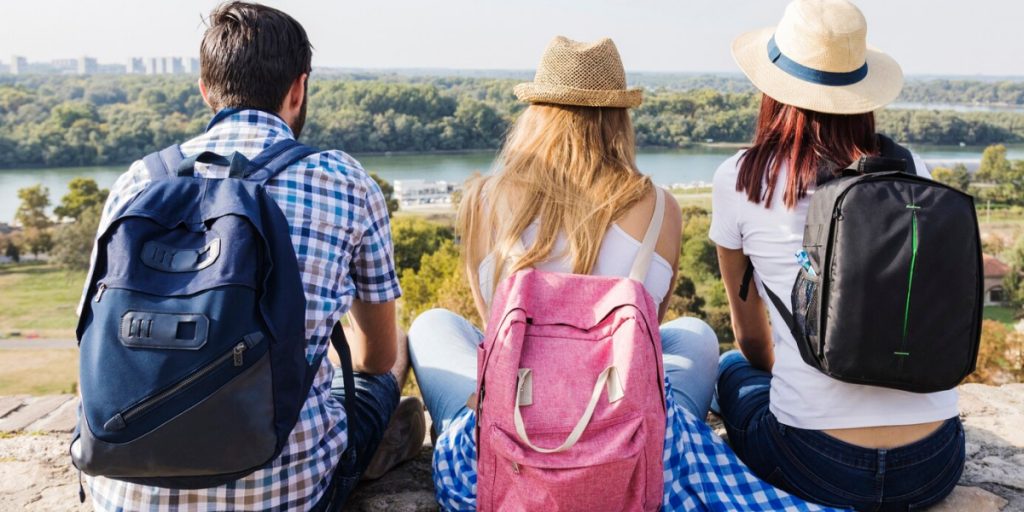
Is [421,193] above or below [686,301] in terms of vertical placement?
below

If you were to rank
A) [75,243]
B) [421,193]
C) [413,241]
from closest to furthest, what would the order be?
1. [413,241]
2. [75,243]
3. [421,193]

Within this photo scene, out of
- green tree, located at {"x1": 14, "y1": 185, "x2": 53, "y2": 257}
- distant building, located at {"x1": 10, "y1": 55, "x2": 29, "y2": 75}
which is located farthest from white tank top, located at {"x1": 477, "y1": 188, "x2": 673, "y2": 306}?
distant building, located at {"x1": 10, "y1": 55, "x2": 29, "y2": 75}

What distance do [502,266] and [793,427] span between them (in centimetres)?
65

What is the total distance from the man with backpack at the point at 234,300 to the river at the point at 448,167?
133 feet

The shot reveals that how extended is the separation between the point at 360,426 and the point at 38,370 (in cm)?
2885

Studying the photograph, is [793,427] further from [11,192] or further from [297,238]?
[11,192]

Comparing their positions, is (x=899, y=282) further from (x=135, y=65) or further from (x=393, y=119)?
(x=135, y=65)

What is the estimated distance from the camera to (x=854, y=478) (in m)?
1.60

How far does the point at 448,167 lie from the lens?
58.1m

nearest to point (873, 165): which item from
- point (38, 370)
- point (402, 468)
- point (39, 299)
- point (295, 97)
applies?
point (295, 97)

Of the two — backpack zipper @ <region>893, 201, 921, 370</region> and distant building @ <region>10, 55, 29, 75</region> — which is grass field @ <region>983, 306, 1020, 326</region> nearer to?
backpack zipper @ <region>893, 201, 921, 370</region>

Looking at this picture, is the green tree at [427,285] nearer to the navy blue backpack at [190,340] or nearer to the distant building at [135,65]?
the navy blue backpack at [190,340]

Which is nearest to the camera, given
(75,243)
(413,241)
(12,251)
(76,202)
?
(413,241)

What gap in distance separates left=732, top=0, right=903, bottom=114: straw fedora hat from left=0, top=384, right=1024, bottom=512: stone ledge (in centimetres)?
88
